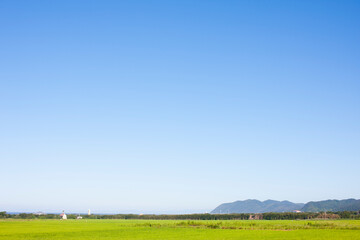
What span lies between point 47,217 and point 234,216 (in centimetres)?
8408

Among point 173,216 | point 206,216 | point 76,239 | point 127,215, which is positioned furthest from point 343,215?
point 76,239

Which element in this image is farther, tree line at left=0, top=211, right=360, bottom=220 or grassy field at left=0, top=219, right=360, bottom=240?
tree line at left=0, top=211, right=360, bottom=220

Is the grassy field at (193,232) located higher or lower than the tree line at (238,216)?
higher

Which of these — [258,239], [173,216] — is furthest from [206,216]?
[258,239]

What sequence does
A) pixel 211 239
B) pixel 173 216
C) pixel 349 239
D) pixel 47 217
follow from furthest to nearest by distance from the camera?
pixel 173 216, pixel 47 217, pixel 211 239, pixel 349 239

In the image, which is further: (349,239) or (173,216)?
(173,216)

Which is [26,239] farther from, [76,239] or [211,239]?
[211,239]

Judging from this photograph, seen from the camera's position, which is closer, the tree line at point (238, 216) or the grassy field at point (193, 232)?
the grassy field at point (193, 232)

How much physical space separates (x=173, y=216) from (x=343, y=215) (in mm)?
78342

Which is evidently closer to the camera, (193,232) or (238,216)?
(193,232)

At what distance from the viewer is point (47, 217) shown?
15638 centimetres

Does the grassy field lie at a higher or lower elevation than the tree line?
higher

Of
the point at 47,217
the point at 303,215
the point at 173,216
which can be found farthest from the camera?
the point at 173,216

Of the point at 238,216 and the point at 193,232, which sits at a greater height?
the point at 193,232
